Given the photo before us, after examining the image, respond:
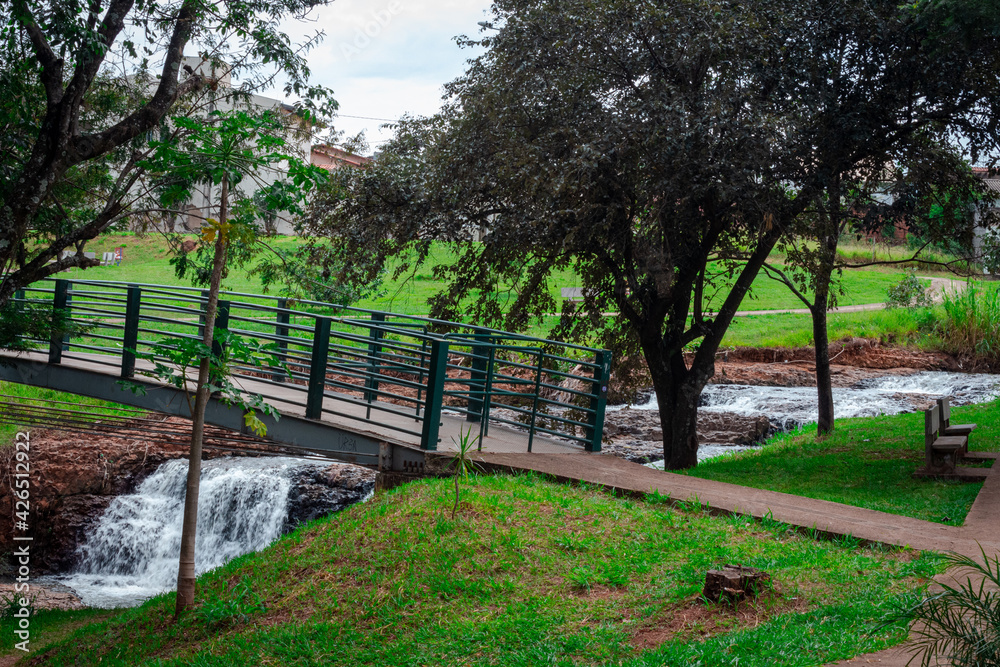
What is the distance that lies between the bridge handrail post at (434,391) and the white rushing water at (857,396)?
1331 cm

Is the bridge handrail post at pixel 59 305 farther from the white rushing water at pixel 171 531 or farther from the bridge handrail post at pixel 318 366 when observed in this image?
the bridge handrail post at pixel 318 366

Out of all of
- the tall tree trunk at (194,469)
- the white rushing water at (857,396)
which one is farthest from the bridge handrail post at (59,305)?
the white rushing water at (857,396)

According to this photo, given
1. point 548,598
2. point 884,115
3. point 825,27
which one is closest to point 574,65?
point 825,27

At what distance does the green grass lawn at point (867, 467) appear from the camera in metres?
9.29

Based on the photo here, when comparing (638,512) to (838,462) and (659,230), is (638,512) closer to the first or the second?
(659,230)

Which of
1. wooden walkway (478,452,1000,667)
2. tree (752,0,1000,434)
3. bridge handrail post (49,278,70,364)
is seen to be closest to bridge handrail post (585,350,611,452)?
wooden walkway (478,452,1000,667)

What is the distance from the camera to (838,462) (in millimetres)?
12562

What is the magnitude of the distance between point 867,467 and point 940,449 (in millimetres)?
1619

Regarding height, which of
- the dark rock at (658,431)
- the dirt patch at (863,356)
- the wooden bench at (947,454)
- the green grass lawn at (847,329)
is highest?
the green grass lawn at (847,329)

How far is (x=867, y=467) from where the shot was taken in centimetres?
1200

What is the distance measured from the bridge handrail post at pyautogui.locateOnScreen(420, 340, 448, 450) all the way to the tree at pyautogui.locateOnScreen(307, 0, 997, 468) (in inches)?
114

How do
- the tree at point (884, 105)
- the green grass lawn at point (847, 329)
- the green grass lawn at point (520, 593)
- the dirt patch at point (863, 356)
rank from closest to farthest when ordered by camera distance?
the green grass lawn at point (520, 593)
the tree at point (884, 105)
the dirt patch at point (863, 356)
the green grass lawn at point (847, 329)

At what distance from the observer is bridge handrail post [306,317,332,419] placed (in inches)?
371

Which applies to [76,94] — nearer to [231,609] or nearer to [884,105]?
[231,609]
